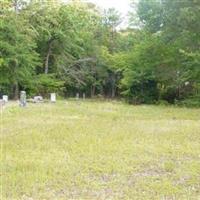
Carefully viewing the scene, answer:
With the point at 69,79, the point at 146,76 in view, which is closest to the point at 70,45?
the point at 69,79

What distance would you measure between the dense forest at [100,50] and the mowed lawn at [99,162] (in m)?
10.8

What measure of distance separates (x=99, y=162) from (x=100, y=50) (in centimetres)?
3209

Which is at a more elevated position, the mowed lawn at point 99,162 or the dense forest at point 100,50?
the dense forest at point 100,50

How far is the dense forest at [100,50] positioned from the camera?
23.1m

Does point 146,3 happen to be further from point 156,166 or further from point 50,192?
point 50,192

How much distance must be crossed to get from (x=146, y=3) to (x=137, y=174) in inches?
716

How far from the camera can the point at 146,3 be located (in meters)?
23.8

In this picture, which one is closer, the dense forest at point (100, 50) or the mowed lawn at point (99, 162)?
the mowed lawn at point (99, 162)

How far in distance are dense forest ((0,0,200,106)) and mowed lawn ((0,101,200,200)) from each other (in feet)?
35.5

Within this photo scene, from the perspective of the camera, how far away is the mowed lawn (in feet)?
19.1

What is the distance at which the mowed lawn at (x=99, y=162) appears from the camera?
584 centimetres

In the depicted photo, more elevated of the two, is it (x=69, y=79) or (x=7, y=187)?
(x=69, y=79)

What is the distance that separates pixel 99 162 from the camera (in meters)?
7.69

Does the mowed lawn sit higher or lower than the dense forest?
lower
